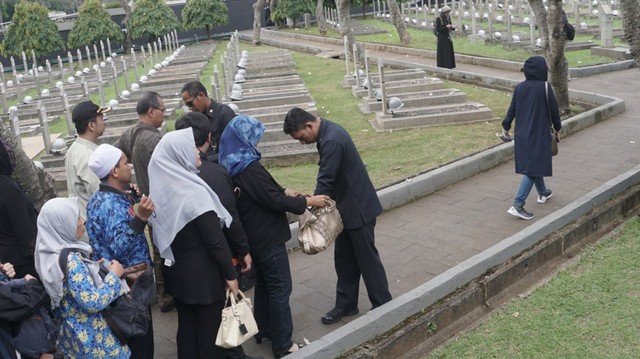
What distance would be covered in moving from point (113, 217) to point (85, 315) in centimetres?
60

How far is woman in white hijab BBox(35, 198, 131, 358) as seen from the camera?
12.0 feet

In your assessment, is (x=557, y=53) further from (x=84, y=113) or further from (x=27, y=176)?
(x=27, y=176)

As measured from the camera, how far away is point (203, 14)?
106ft

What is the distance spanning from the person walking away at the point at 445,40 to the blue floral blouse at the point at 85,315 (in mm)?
13780

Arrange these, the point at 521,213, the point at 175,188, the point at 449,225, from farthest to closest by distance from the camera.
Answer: the point at 449,225 → the point at 521,213 → the point at 175,188

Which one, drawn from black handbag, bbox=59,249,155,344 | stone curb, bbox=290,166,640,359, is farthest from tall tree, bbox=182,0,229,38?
black handbag, bbox=59,249,155,344

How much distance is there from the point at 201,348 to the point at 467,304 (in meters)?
2.34

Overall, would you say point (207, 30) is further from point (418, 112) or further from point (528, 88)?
point (528, 88)

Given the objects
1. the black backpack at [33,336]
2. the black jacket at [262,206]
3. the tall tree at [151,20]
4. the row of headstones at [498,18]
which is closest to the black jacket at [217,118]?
the black jacket at [262,206]

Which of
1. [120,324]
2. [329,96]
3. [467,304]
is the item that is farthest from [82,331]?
[329,96]

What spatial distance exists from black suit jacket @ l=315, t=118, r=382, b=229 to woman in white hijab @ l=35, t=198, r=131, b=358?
165 cm

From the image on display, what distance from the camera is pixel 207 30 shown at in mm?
33938

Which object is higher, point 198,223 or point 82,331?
point 198,223

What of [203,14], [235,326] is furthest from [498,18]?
[235,326]
